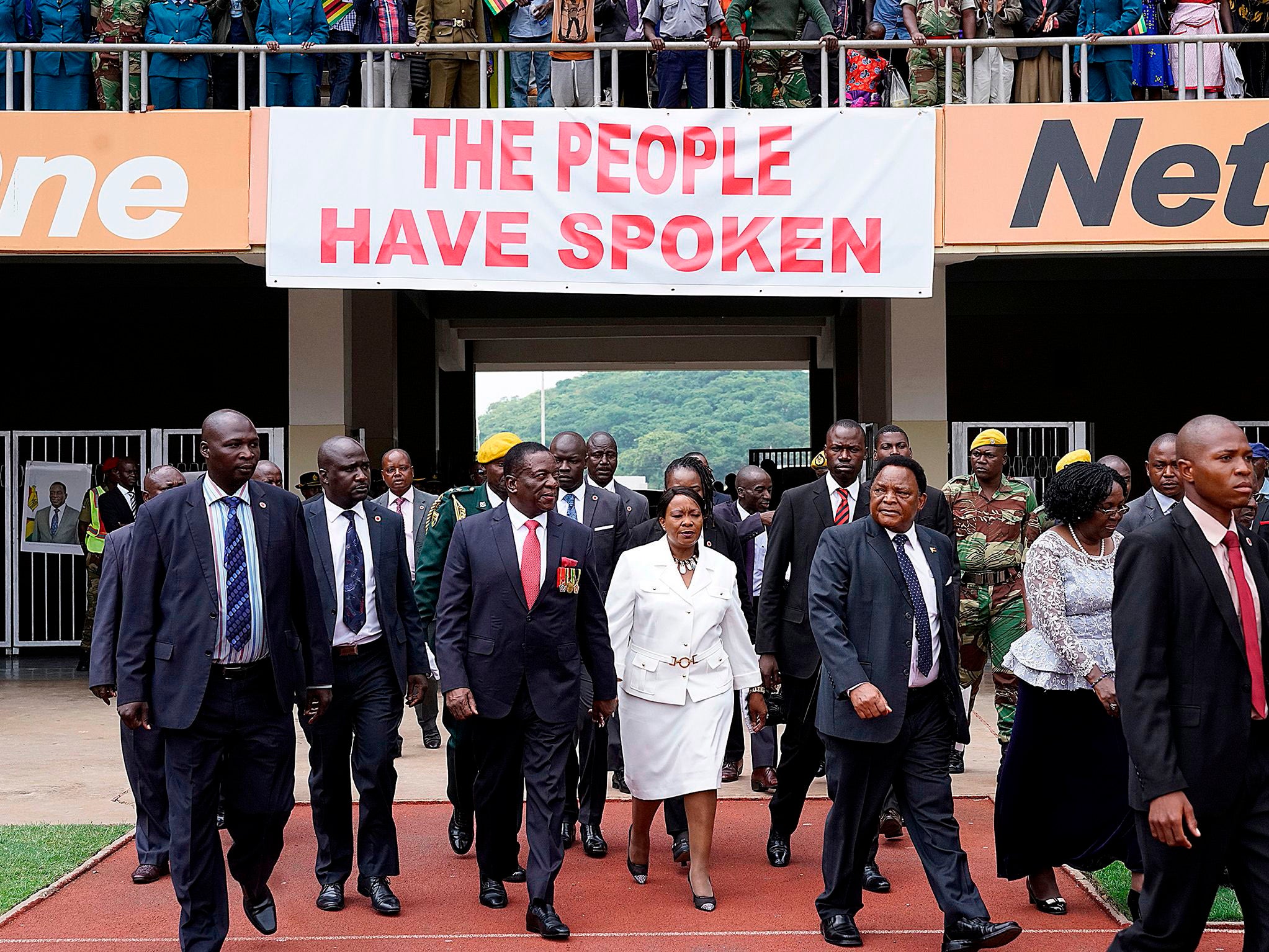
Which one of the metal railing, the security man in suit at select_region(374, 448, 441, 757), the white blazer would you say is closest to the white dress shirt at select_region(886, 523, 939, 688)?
the white blazer

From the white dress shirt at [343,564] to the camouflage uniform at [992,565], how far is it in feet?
11.5

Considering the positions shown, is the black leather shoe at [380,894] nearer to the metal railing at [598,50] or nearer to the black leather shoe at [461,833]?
the black leather shoe at [461,833]

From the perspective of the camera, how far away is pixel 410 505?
9.19m

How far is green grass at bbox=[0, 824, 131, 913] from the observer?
5945 mm

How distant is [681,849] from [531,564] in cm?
167

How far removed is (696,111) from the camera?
10766 mm

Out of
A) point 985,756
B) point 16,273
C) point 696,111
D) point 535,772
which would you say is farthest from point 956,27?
point 16,273

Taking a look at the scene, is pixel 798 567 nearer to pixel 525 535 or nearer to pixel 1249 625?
pixel 525 535

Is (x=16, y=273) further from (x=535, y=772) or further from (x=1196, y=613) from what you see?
(x=1196, y=613)

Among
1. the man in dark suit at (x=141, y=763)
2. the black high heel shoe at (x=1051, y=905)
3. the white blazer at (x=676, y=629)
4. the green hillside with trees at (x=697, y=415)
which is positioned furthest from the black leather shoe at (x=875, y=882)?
the green hillside with trees at (x=697, y=415)

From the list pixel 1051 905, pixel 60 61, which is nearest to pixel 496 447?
pixel 1051 905

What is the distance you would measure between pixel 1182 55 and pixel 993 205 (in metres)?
1.88

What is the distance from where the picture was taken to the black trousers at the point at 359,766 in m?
5.74

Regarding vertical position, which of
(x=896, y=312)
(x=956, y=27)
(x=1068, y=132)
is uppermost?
(x=956, y=27)
